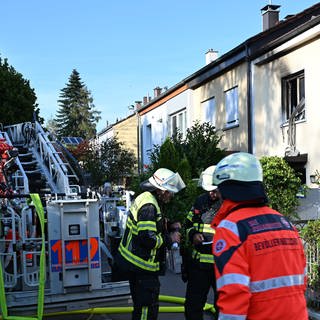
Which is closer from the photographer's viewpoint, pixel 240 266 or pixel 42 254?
pixel 240 266

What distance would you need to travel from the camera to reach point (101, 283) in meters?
5.64

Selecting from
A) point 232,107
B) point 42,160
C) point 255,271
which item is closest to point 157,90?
point 232,107

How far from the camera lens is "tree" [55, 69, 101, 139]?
63375mm

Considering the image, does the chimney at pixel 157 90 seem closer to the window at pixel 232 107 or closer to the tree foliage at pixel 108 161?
the tree foliage at pixel 108 161

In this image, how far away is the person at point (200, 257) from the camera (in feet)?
16.0

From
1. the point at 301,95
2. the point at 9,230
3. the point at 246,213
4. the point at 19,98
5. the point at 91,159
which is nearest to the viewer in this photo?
the point at 246,213

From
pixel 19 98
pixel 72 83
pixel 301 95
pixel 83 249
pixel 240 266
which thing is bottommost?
pixel 83 249

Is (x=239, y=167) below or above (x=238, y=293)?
above

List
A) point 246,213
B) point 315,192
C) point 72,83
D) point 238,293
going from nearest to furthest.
→ point 238,293
point 246,213
point 315,192
point 72,83

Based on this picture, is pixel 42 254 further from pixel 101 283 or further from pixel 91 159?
pixel 91 159

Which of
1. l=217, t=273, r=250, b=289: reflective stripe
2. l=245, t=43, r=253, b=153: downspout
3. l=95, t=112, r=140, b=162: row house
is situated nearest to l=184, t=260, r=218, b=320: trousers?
l=217, t=273, r=250, b=289: reflective stripe

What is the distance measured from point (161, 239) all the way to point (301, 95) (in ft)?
30.1

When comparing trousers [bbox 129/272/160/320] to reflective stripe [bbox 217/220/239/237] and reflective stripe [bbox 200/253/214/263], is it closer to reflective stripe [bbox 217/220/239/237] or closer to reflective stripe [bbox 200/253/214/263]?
reflective stripe [bbox 200/253/214/263]

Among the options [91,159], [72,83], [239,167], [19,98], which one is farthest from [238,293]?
[72,83]
